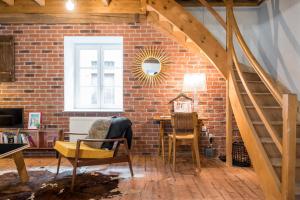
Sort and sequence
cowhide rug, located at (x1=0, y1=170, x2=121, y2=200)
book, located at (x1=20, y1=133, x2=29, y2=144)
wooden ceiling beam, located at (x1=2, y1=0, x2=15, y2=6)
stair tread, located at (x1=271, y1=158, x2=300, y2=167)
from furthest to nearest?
book, located at (x1=20, y1=133, x2=29, y2=144)
wooden ceiling beam, located at (x1=2, y1=0, x2=15, y2=6)
cowhide rug, located at (x1=0, y1=170, x2=121, y2=200)
stair tread, located at (x1=271, y1=158, x2=300, y2=167)

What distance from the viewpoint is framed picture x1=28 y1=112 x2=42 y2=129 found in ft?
20.8

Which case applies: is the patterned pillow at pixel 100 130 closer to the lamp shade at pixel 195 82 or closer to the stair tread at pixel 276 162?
the lamp shade at pixel 195 82

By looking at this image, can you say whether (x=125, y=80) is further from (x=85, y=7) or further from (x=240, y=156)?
(x=240, y=156)

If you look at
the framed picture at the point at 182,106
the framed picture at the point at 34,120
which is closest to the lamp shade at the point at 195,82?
the framed picture at the point at 182,106

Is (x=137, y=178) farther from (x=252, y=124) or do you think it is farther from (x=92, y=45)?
(x=92, y=45)

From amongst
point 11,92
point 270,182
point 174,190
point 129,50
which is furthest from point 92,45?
point 270,182

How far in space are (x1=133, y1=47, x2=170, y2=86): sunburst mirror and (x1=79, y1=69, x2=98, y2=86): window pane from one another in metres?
0.84

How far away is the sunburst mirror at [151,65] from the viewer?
6312 mm

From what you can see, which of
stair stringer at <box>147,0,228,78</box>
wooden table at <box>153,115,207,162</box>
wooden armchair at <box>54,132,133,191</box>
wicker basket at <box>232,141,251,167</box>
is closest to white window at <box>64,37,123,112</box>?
wooden table at <box>153,115,207,162</box>

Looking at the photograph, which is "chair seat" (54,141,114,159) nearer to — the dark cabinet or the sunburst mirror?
the sunburst mirror

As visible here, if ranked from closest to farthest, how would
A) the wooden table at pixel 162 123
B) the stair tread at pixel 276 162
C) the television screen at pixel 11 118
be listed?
the stair tread at pixel 276 162, the wooden table at pixel 162 123, the television screen at pixel 11 118

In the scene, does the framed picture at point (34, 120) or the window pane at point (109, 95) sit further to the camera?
the window pane at point (109, 95)

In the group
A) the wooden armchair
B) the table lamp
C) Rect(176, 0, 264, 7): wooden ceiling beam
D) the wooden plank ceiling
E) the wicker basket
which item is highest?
Rect(176, 0, 264, 7): wooden ceiling beam

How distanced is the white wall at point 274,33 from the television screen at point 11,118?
3.78 meters
